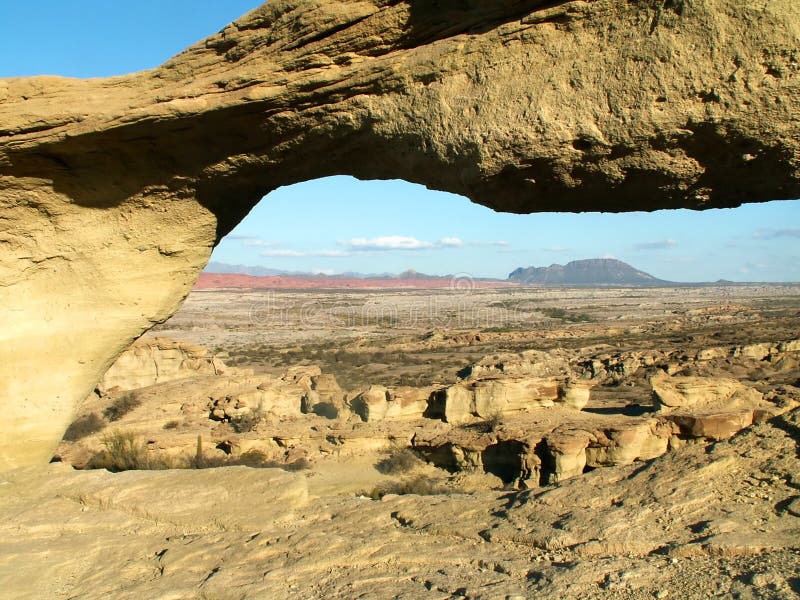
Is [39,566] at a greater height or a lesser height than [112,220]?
lesser

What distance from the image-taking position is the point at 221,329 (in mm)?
45062

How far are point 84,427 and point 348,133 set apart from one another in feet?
29.6

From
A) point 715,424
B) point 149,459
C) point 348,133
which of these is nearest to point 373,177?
point 348,133

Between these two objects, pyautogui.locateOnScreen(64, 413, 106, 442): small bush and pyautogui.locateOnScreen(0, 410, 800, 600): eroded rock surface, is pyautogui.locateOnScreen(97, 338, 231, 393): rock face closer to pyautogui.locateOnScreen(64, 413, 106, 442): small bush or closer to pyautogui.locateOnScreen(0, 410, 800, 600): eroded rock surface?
pyautogui.locateOnScreen(64, 413, 106, 442): small bush

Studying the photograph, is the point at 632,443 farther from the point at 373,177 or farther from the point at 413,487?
the point at 373,177

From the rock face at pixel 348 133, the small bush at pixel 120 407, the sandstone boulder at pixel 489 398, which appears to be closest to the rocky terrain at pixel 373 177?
the rock face at pixel 348 133

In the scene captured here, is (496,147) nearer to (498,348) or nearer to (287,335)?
(498,348)

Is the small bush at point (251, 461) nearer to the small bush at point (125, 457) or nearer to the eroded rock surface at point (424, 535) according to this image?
the small bush at point (125, 457)

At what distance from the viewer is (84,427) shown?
11.4 meters

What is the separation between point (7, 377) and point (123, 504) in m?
2.09

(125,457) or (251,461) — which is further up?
(125,457)

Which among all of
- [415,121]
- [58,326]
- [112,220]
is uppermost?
[415,121]

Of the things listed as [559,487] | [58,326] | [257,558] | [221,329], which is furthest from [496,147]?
[221,329]

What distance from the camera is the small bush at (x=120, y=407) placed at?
11.8m
